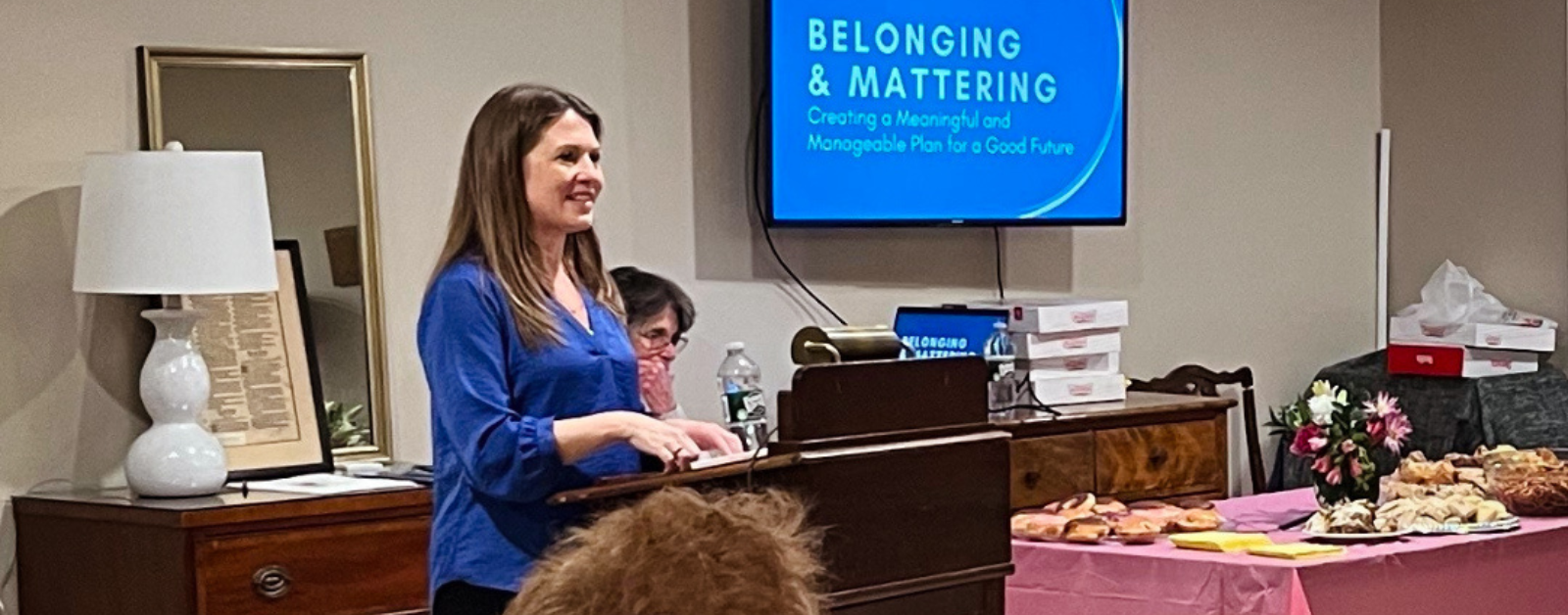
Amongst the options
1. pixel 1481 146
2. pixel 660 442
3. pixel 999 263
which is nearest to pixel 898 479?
pixel 660 442

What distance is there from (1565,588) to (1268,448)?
86.0 inches

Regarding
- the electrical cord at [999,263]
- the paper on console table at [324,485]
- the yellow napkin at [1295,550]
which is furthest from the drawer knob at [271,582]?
the electrical cord at [999,263]

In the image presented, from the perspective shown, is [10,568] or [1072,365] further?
[1072,365]

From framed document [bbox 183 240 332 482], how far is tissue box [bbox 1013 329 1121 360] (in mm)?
1676

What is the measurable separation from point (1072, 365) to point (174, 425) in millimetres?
2217

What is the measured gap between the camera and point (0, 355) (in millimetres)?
3752

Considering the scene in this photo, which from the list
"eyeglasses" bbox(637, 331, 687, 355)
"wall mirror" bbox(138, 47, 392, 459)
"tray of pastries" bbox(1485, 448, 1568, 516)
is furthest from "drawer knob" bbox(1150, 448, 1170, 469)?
"wall mirror" bbox(138, 47, 392, 459)

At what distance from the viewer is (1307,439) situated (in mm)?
3943

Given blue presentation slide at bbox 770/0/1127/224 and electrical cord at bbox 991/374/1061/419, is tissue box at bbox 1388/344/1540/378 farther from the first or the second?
electrical cord at bbox 991/374/1061/419

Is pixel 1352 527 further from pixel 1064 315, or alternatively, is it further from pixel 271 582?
pixel 271 582

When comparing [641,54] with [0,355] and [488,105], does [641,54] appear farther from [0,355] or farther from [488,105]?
[488,105]

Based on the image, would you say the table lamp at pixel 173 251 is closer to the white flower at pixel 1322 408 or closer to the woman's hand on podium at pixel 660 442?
the woman's hand on podium at pixel 660 442

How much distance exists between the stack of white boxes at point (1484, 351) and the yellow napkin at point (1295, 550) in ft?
7.42

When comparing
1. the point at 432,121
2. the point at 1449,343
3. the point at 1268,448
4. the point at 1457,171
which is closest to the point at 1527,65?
the point at 1457,171
